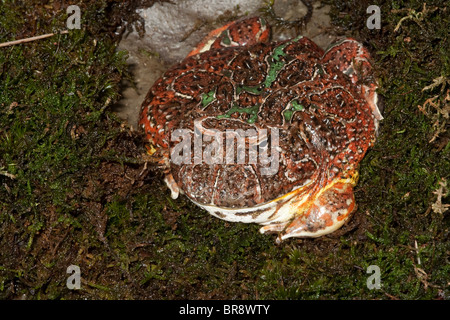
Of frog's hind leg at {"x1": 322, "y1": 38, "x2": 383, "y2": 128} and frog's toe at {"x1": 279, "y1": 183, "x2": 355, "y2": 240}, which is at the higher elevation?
frog's hind leg at {"x1": 322, "y1": 38, "x2": 383, "y2": 128}

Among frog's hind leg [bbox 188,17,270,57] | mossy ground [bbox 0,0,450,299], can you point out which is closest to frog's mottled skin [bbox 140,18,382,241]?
mossy ground [bbox 0,0,450,299]

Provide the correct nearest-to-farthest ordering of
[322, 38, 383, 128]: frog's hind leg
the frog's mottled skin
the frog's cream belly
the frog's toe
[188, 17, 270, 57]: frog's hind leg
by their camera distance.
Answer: the frog's mottled skin, the frog's cream belly, the frog's toe, [322, 38, 383, 128]: frog's hind leg, [188, 17, 270, 57]: frog's hind leg

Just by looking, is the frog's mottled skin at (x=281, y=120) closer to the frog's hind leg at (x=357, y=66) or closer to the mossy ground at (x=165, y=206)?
the frog's hind leg at (x=357, y=66)

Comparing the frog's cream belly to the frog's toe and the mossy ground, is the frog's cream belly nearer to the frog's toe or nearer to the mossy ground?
the frog's toe

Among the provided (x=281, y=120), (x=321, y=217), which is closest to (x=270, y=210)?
(x=321, y=217)

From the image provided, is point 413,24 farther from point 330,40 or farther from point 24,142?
point 24,142

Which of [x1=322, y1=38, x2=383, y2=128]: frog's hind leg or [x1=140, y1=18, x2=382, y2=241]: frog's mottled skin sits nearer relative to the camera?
[x1=140, y1=18, x2=382, y2=241]: frog's mottled skin

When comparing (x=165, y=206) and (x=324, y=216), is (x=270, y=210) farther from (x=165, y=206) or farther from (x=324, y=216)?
(x=165, y=206)

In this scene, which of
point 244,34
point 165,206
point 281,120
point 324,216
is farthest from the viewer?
point 244,34

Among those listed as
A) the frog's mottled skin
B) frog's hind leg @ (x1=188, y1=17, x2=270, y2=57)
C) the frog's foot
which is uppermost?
frog's hind leg @ (x1=188, y1=17, x2=270, y2=57)
